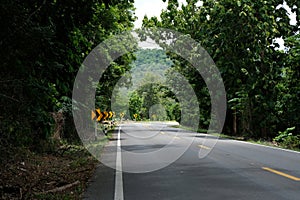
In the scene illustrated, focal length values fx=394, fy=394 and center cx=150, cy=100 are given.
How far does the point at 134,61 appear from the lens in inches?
1433

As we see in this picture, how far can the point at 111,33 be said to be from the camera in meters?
23.8

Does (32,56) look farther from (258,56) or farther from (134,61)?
(134,61)

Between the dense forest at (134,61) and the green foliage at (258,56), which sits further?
the green foliage at (258,56)

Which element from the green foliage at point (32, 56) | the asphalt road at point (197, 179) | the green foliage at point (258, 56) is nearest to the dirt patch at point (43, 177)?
the asphalt road at point (197, 179)

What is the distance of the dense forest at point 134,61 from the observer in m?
7.21

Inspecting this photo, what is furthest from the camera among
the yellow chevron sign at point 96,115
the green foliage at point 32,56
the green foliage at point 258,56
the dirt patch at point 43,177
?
the yellow chevron sign at point 96,115

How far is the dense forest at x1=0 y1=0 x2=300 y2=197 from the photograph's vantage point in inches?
284

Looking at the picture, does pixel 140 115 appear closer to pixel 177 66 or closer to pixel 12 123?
pixel 177 66

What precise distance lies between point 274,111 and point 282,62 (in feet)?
10.5

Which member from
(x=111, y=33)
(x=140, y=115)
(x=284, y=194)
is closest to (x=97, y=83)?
(x=111, y=33)

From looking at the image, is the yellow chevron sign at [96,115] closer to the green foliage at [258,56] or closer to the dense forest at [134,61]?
the dense forest at [134,61]

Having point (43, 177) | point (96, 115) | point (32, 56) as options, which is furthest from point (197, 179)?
point (96, 115)

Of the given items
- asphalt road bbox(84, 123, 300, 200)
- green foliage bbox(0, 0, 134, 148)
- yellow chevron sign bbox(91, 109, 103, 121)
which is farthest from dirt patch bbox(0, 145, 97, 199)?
yellow chevron sign bbox(91, 109, 103, 121)

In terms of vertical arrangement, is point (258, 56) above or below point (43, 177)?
above
